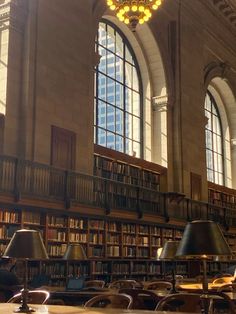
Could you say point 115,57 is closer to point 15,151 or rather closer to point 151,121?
point 151,121

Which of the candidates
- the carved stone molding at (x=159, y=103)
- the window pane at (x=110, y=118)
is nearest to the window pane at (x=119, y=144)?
the window pane at (x=110, y=118)

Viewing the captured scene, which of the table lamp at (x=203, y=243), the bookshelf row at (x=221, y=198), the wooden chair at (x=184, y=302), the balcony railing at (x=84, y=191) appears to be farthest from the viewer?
the bookshelf row at (x=221, y=198)

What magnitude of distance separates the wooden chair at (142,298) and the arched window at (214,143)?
577 inches

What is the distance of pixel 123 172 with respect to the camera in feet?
44.4

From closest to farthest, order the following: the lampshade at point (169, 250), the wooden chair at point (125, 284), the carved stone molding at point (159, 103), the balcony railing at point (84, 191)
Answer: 1. the lampshade at point (169, 250)
2. the wooden chair at point (125, 284)
3. the balcony railing at point (84, 191)
4. the carved stone molding at point (159, 103)

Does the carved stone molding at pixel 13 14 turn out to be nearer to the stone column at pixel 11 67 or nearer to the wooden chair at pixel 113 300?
the stone column at pixel 11 67

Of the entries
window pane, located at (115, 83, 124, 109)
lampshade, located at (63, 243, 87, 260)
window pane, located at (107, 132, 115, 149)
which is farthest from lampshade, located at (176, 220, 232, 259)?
window pane, located at (115, 83, 124, 109)

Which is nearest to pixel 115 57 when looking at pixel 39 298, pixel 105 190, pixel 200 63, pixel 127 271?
pixel 200 63

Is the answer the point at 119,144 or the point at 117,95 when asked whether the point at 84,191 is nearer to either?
the point at 119,144

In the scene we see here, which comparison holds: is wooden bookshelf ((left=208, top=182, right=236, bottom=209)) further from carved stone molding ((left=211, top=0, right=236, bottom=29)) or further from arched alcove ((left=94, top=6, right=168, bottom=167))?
carved stone molding ((left=211, top=0, right=236, bottom=29))

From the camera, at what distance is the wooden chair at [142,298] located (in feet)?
16.9

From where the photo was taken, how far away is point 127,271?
11.7 meters

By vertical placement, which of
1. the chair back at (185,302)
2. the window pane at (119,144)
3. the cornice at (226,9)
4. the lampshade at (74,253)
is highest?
the cornice at (226,9)

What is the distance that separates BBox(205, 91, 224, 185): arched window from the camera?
20.2 meters
